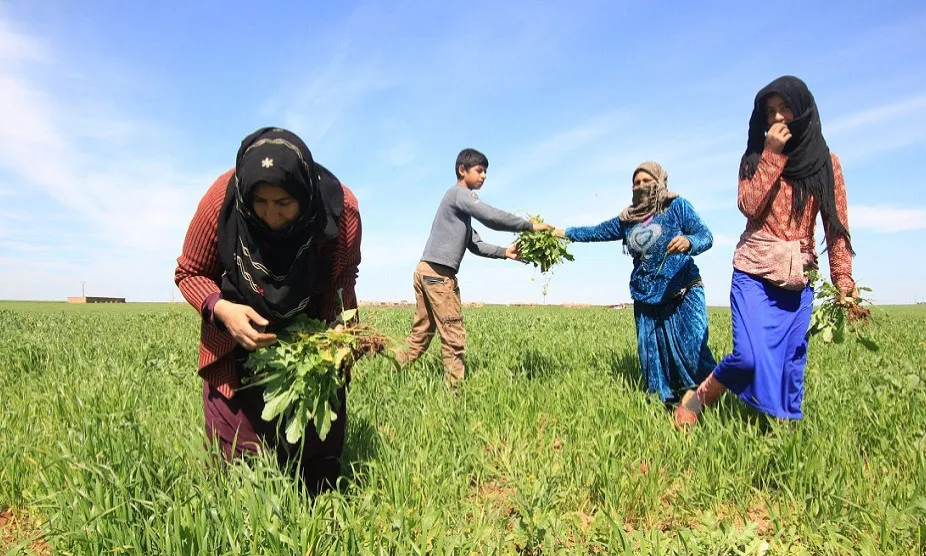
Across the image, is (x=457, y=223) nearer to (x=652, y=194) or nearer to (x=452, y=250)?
(x=452, y=250)

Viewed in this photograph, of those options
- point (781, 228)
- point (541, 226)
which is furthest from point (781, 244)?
point (541, 226)

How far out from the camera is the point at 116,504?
2.38 metres

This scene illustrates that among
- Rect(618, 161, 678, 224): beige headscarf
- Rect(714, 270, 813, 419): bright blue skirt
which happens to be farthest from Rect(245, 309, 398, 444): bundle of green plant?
Rect(618, 161, 678, 224): beige headscarf

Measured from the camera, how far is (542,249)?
237 inches

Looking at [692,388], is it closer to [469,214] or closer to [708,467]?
[708,467]

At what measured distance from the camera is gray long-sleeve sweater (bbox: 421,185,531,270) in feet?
17.7

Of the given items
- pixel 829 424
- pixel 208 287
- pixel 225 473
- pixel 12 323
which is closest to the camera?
pixel 208 287

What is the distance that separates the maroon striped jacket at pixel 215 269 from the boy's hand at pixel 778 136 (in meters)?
2.66

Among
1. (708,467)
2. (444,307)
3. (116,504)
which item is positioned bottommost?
(708,467)

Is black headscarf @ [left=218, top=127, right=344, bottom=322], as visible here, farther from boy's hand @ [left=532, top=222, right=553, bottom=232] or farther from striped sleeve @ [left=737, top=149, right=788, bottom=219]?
boy's hand @ [left=532, top=222, right=553, bottom=232]

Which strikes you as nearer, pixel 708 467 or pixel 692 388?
pixel 708 467

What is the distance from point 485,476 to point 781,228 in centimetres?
248

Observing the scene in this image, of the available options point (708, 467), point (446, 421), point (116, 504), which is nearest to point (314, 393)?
point (116, 504)

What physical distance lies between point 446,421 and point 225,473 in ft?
4.89
